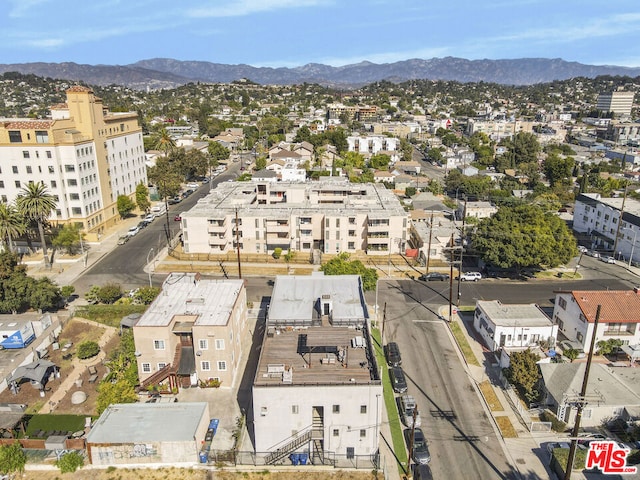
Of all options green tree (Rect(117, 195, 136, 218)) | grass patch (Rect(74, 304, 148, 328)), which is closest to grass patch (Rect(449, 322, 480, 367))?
grass patch (Rect(74, 304, 148, 328))

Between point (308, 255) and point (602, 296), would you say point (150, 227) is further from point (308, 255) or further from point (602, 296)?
point (602, 296)

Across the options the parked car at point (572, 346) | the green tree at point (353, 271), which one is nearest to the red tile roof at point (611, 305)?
the parked car at point (572, 346)

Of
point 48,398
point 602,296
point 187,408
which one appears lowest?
point 48,398

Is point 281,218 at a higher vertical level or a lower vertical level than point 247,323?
higher

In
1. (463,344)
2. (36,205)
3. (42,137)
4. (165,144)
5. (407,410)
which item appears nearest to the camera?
(407,410)

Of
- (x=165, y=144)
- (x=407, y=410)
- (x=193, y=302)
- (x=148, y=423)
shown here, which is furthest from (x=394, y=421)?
(x=165, y=144)

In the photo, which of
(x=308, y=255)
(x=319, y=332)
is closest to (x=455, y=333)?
(x=319, y=332)

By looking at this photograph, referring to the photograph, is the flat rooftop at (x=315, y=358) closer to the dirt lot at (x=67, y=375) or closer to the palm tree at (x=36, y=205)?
the dirt lot at (x=67, y=375)

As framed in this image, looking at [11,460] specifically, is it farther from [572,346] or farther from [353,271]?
[572,346]

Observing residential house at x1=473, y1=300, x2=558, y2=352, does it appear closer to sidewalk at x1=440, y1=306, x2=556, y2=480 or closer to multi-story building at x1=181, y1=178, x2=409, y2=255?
sidewalk at x1=440, y1=306, x2=556, y2=480
